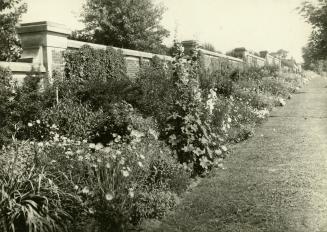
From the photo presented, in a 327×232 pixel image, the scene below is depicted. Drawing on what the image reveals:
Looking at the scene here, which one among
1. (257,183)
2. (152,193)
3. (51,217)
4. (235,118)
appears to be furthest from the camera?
(235,118)

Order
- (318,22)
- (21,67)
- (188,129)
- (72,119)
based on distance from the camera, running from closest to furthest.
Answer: (188,129), (72,119), (21,67), (318,22)

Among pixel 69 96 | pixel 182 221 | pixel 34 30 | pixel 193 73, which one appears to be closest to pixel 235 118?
pixel 193 73

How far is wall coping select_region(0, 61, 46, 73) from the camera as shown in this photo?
27.8 feet

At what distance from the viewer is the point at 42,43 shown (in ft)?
30.9

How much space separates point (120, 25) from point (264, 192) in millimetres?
24609

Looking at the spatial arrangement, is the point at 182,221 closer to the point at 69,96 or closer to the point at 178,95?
the point at 178,95

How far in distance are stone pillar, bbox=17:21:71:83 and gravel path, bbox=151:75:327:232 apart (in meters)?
4.46

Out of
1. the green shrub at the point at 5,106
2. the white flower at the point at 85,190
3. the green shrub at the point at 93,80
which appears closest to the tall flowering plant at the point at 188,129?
the green shrub at the point at 93,80

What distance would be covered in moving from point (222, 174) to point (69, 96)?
13.1 feet

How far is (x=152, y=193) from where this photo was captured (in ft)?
18.5

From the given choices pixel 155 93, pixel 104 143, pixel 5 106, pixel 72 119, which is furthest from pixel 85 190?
pixel 155 93

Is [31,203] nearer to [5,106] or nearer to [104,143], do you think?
[5,106]

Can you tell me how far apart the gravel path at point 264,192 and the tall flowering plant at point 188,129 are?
0.37 metres

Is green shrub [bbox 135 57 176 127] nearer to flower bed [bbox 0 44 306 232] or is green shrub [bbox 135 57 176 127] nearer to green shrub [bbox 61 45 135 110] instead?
flower bed [bbox 0 44 306 232]
